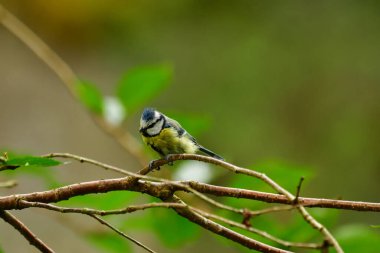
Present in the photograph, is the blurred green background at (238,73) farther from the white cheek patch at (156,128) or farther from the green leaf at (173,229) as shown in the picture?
the green leaf at (173,229)

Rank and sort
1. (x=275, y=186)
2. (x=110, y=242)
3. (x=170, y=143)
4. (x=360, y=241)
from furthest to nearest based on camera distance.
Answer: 1. (x=170, y=143)
2. (x=110, y=242)
3. (x=360, y=241)
4. (x=275, y=186)

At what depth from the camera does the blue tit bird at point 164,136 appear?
3.27ft

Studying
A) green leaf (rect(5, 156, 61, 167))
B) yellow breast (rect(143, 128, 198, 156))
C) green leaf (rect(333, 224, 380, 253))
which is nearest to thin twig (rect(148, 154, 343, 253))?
green leaf (rect(5, 156, 61, 167))

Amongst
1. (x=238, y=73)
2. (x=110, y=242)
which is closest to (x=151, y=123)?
(x=110, y=242)

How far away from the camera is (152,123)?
1.04m

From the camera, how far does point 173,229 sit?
85 centimetres

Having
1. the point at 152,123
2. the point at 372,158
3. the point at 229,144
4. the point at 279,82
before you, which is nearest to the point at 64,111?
the point at 229,144

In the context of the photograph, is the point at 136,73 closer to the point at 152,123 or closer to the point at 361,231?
the point at 152,123

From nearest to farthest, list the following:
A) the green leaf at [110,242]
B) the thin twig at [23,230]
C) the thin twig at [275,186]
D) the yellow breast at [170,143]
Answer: the thin twig at [275,186], the thin twig at [23,230], the green leaf at [110,242], the yellow breast at [170,143]

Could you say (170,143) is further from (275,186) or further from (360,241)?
(275,186)

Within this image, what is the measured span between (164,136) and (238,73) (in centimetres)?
148

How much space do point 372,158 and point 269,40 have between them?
0.58 meters

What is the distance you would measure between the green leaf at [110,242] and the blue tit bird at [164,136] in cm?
15

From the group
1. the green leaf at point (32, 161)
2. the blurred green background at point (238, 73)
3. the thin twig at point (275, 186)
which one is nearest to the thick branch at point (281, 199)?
the thin twig at point (275, 186)
